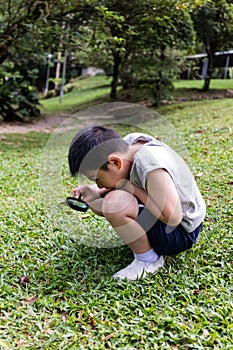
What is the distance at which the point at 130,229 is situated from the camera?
185 cm

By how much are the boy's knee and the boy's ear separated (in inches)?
4.8

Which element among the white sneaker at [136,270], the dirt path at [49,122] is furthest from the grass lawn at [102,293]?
the dirt path at [49,122]

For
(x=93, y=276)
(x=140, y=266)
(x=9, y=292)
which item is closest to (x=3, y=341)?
(x=9, y=292)

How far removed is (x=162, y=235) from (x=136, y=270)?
218 millimetres

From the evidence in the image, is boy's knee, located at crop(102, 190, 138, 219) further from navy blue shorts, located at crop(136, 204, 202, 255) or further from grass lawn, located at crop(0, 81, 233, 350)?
grass lawn, located at crop(0, 81, 233, 350)

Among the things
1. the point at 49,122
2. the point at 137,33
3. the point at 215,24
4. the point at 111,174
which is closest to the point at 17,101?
the point at 49,122

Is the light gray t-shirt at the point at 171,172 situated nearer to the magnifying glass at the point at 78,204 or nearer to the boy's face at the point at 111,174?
the boy's face at the point at 111,174

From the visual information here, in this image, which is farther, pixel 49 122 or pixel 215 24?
pixel 49 122

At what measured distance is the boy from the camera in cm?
176

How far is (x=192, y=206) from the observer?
1.95 metres

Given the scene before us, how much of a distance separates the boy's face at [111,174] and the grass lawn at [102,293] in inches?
17.7

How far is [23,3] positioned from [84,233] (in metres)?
4.59

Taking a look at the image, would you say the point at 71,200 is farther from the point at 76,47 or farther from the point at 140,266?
the point at 76,47

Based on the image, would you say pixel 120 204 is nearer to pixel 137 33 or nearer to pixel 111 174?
pixel 111 174
